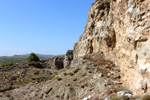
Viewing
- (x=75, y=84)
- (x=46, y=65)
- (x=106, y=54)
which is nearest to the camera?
(x=75, y=84)

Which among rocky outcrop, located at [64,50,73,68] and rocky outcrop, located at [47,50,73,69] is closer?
rocky outcrop, located at [64,50,73,68]

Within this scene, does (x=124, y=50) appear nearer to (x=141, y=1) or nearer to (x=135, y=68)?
(x=135, y=68)

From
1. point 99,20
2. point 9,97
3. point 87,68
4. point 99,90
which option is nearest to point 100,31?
point 99,20

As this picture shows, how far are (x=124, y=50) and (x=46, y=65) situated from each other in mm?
37755

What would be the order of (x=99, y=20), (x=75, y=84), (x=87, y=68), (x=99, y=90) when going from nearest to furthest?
1. (x=99, y=90)
2. (x=75, y=84)
3. (x=87, y=68)
4. (x=99, y=20)

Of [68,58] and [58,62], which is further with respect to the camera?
[58,62]

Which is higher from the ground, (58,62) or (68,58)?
(68,58)

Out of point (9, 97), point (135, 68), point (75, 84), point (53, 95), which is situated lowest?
point (9, 97)

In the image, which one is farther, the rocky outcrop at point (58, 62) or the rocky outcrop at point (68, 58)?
the rocky outcrop at point (58, 62)

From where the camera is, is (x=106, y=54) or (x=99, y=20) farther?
(x=99, y=20)

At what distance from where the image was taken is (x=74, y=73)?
585 inches

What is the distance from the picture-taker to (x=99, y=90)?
9555 millimetres

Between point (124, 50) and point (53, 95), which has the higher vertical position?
point (124, 50)

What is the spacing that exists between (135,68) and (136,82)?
738 millimetres
